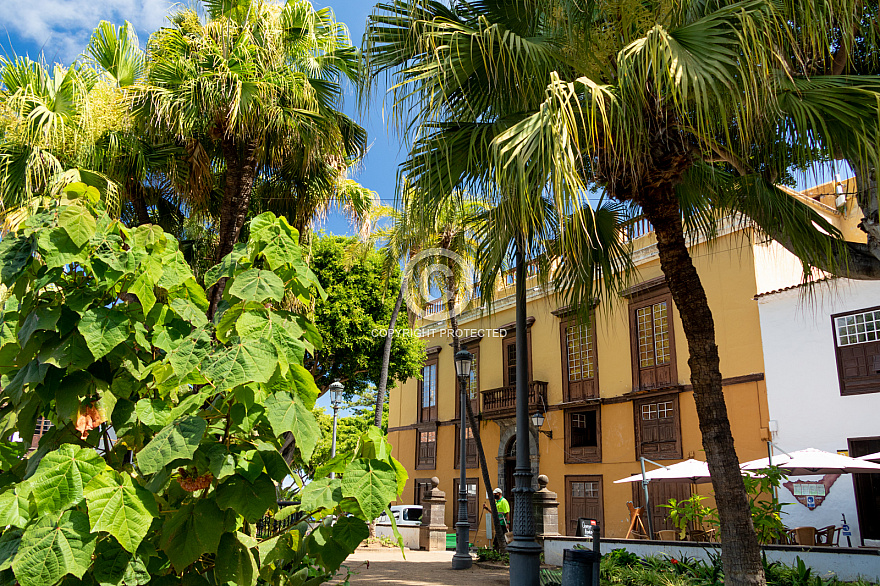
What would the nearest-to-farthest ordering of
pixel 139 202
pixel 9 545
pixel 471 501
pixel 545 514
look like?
pixel 9 545 < pixel 139 202 < pixel 545 514 < pixel 471 501

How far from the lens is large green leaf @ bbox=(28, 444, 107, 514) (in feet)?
5.55

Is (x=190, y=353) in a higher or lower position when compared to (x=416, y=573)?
higher

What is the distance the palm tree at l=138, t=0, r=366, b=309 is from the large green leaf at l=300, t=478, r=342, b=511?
286 inches

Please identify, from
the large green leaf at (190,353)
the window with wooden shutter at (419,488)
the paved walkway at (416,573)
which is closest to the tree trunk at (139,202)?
the paved walkway at (416,573)

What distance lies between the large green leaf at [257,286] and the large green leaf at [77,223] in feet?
1.49

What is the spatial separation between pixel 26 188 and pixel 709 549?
11289 mm

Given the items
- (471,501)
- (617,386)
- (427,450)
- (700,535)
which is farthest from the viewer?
(427,450)

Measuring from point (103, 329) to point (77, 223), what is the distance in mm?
353

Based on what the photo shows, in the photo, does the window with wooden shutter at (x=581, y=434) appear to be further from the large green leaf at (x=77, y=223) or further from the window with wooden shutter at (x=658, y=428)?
the large green leaf at (x=77, y=223)

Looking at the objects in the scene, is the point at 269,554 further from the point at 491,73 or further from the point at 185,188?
the point at 185,188

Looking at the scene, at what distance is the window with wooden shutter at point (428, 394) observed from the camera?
1220 inches

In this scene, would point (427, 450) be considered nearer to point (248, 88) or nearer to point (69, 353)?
point (248, 88)

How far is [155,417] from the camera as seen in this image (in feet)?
6.36

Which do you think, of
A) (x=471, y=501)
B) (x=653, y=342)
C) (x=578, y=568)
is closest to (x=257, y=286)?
(x=578, y=568)
